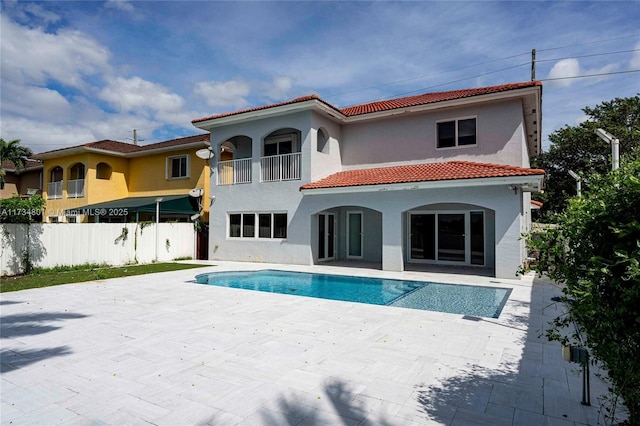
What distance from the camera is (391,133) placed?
2550 centimetres

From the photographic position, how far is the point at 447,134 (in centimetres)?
2381

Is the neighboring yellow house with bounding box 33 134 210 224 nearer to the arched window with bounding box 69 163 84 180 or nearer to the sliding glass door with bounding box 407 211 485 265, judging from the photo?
the arched window with bounding box 69 163 84 180

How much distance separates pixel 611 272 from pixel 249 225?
25.2 metres

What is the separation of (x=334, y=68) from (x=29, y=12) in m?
19.7

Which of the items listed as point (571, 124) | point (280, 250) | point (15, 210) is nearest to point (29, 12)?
point (15, 210)

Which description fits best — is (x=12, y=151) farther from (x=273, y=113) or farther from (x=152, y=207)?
(x=273, y=113)

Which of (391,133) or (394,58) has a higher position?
(394,58)

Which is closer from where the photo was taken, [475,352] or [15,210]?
[475,352]

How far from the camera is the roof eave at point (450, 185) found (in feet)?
57.0

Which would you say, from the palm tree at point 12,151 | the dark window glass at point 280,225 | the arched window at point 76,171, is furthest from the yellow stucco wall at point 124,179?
the dark window glass at point 280,225

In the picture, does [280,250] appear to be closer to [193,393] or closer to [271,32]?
[271,32]

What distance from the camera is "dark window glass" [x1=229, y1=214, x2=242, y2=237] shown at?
28105mm

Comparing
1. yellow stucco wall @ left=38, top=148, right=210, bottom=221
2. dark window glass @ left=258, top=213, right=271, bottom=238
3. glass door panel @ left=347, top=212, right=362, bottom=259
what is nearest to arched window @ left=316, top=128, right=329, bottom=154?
glass door panel @ left=347, top=212, right=362, bottom=259

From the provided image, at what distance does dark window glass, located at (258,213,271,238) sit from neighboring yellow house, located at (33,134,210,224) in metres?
6.40
